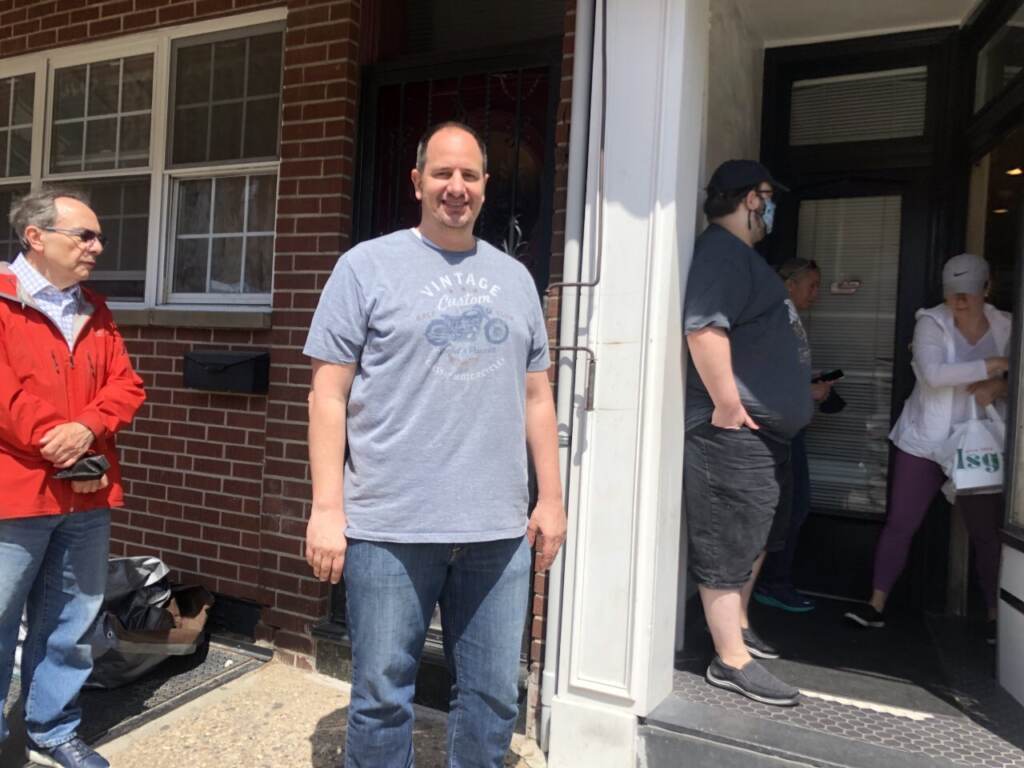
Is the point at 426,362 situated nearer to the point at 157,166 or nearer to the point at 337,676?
the point at 337,676

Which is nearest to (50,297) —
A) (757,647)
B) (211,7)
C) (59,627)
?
(59,627)

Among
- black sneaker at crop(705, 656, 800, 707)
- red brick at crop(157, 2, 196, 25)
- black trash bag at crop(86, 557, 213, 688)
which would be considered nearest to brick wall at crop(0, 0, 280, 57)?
red brick at crop(157, 2, 196, 25)

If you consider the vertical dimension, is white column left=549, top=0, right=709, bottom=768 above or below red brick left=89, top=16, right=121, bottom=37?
below

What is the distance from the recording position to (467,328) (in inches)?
88.1

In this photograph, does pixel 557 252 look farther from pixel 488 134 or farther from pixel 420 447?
pixel 420 447

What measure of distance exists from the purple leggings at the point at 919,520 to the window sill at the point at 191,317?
9.81 feet

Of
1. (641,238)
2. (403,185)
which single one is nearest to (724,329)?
(641,238)

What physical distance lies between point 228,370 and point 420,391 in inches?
84.3

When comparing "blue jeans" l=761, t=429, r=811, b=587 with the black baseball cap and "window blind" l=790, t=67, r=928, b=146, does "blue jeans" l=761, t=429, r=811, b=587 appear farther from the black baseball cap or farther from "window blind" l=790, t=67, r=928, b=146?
"window blind" l=790, t=67, r=928, b=146

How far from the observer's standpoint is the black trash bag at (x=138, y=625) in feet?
11.8

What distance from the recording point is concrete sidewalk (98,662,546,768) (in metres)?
3.12

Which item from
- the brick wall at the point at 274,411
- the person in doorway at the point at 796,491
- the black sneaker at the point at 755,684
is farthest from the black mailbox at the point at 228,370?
the person in doorway at the point at 796,491

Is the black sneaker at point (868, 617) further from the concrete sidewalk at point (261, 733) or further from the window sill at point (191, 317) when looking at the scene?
the window sill at point (191, 317)

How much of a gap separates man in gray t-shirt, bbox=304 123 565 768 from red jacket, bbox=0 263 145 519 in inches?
43.0
